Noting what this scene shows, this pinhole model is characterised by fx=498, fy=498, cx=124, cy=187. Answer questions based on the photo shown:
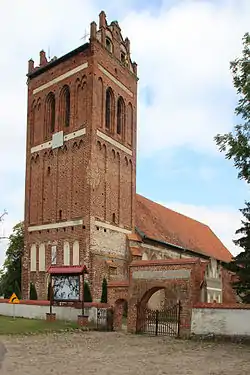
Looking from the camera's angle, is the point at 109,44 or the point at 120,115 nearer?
the point at 109,44

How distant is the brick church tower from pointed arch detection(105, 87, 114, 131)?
73mm

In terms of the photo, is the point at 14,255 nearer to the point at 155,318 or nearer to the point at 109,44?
the point at 109,44

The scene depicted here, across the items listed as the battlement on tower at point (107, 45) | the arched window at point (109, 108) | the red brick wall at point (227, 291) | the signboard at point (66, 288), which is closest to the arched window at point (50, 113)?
the battlement on tower at point (107, 45)

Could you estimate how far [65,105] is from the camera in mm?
35812

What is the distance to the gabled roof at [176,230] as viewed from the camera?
40869 mm

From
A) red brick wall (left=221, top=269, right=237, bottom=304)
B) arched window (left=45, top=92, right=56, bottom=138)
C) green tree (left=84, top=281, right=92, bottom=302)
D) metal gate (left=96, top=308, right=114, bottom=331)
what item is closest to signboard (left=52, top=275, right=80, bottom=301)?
metal gate (left=96, top=308, right=114, bottom=331)

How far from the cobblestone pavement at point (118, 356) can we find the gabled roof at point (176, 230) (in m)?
19.8

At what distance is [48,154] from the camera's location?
35.8 m

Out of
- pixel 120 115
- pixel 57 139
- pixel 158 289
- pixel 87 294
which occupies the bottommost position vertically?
pixel 87 294

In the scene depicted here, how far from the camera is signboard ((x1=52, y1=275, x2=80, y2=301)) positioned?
26.0 metres

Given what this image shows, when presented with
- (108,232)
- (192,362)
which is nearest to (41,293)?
(108,232)

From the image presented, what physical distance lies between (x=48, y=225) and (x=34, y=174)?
14.4ft

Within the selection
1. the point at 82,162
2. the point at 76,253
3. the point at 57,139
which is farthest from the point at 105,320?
the point at 57,139

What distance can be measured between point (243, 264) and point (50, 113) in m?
17.6
